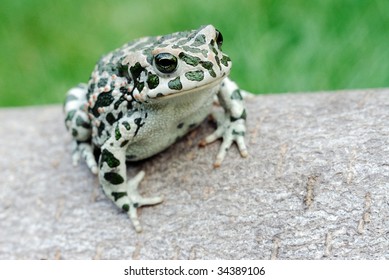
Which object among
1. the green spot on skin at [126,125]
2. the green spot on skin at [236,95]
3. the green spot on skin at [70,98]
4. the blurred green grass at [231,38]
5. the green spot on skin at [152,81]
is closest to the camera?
the green spot on skin at [152,81]

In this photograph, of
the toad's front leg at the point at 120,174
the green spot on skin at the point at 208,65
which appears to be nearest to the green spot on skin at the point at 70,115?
the toad's front leg at the point at 120,174

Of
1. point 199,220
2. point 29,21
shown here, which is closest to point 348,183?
point 199,220

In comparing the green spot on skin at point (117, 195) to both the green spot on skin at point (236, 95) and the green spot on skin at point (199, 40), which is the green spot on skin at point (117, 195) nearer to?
the green spot on skin at point (236, 95)

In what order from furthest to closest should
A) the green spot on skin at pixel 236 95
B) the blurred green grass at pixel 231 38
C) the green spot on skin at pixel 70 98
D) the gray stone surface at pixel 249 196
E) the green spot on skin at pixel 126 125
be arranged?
the blurred green grass at pixel 231 38
the green spot on skin at pixel 70 98
the green spot on skin at pixel 236 95
the green spot on skin at pixel 126 125
the gray stone surface at pixel 249 196

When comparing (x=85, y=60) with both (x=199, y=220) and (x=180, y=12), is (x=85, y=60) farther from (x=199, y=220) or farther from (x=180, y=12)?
(x=199, y=220)

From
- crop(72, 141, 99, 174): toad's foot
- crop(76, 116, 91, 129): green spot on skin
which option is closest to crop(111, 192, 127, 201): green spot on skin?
crop(72, 141, 99, 174): toad's foot

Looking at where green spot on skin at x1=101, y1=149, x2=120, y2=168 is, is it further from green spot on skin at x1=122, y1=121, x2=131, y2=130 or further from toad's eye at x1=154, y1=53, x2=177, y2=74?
toad's eye at x1=154, y1=53, x2=177, y2=74

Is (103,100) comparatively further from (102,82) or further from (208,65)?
(208,65)
